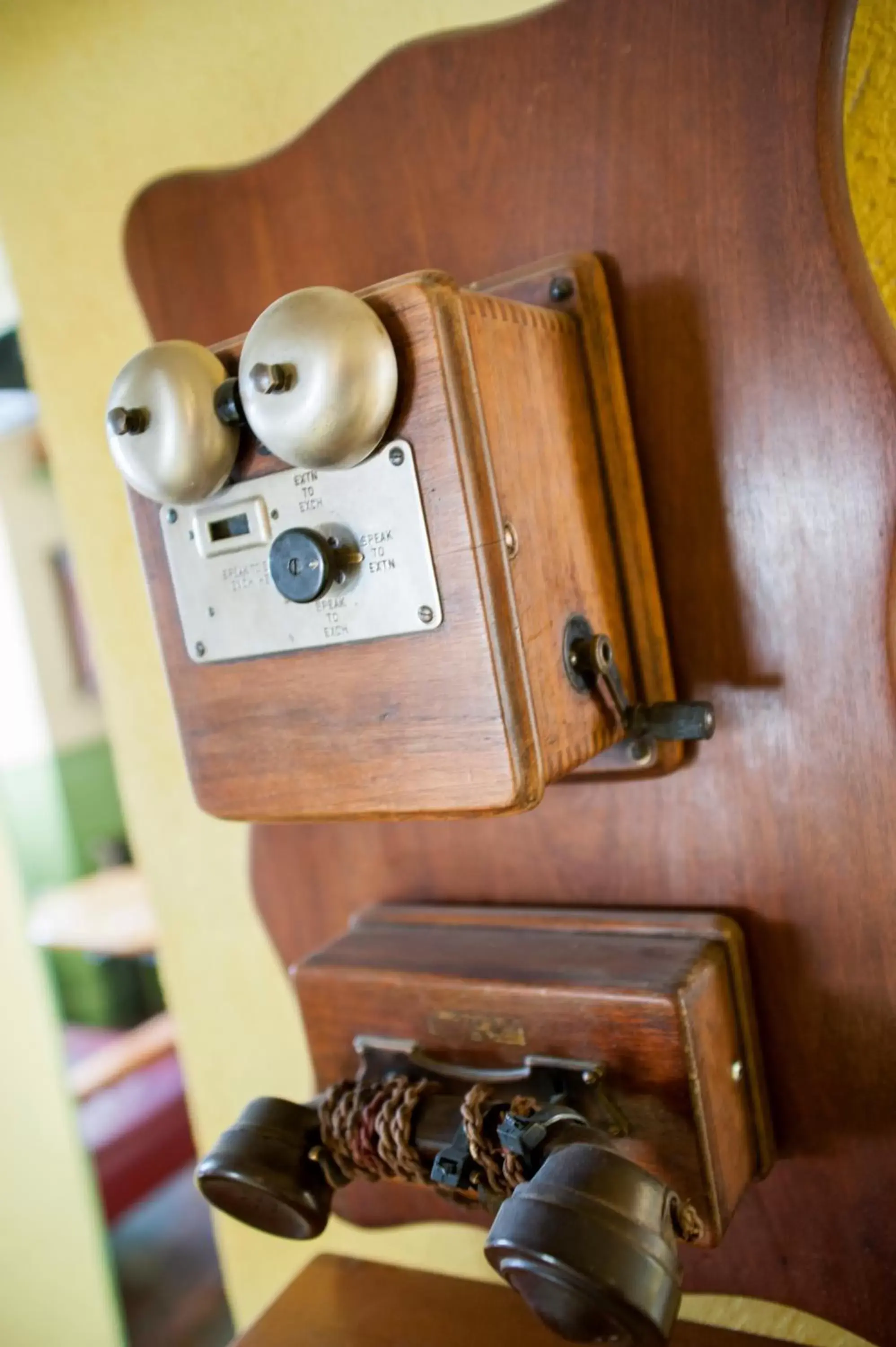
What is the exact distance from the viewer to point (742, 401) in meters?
0.63

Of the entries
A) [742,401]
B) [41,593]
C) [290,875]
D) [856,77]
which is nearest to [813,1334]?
[290,875]

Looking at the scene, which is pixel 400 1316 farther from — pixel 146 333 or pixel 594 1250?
pixel 146 333

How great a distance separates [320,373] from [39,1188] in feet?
4.49

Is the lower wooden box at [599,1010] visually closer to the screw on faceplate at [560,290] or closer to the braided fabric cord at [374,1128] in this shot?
the braided fabric cord at [374,1128]

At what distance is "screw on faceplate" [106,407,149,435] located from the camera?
565mm

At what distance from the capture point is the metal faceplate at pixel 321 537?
1.80ft

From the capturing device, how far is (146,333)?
0.90 meters

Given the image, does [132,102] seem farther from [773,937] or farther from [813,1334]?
[813,1334]

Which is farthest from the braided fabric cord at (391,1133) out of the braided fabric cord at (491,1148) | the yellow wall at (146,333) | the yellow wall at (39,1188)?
the yellow wall at (39,1188)

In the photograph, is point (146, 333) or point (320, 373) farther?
point (146, 333)

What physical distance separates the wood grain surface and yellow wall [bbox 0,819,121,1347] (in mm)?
755

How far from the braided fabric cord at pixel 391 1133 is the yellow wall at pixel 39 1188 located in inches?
37.0

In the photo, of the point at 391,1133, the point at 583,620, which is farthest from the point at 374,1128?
the point at 583,620

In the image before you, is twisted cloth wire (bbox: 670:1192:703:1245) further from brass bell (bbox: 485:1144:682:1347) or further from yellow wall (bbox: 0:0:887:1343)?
yellow wall (bbox: 0:0:887:1343)
